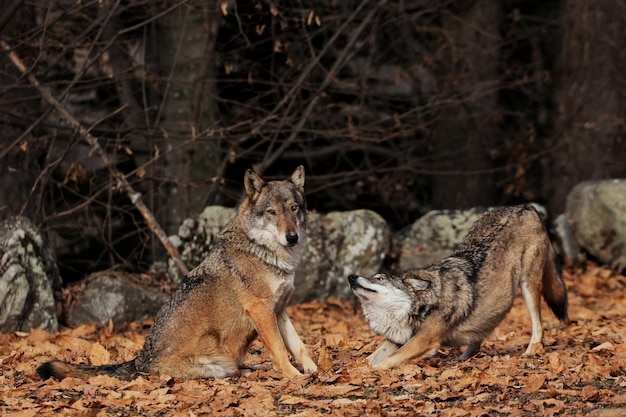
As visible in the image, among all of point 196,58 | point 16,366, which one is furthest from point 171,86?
point 16,366

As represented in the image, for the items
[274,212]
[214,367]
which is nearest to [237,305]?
[214,367]

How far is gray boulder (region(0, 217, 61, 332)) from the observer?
10.6 meters

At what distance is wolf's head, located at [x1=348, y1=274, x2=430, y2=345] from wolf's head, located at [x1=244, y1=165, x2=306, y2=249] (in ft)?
2.24

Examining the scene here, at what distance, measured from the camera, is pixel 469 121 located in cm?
1662

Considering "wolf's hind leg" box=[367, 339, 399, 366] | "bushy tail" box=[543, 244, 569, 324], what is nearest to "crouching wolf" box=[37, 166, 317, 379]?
"wolf's hind leg" box=[367, 339, 399, 366]

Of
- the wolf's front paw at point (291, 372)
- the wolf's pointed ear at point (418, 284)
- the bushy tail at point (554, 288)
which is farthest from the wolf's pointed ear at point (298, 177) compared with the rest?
the bushy tail at point (554, 288)

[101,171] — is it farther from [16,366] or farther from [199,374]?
[199,374]

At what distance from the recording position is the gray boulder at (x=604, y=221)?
13570 millimetres

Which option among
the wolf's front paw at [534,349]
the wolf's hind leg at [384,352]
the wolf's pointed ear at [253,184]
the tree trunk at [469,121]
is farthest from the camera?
the tree trunk at [469,121]

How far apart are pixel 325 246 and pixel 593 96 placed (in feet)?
21.2

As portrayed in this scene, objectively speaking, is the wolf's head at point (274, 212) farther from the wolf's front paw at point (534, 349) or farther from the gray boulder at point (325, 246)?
the gray boulder at point (325, 246)

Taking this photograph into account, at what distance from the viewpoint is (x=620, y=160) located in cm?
1584

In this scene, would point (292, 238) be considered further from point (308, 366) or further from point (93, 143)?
point (93, 143)

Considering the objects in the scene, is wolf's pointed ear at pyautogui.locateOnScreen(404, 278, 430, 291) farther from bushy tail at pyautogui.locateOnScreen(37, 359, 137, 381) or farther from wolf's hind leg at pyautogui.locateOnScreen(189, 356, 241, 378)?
bushy tail at pyautogui.locateOnScreen(37, 359, 137, 381)
